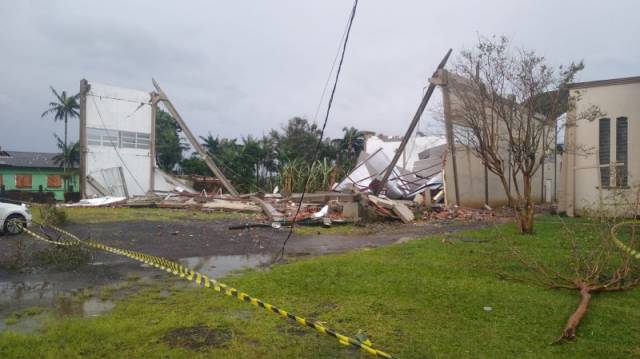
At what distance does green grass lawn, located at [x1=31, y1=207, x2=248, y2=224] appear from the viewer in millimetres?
15695

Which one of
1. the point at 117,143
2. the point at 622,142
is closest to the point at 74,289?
the point at 622,142

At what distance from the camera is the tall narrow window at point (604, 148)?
1466 centimetres

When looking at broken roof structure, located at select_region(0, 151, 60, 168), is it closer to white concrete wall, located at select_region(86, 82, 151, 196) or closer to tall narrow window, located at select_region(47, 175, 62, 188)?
tall narrow window, located at select_region(47, 175, 62, 188)

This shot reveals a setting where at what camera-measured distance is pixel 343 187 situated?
22.9 metres

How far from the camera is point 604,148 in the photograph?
1477 centimetres

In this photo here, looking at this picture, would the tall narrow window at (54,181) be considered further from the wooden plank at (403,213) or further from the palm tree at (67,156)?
the wooden plank at (403,213)

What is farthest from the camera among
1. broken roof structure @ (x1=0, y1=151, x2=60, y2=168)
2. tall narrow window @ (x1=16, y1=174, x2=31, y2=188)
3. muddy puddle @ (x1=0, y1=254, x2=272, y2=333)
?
broken roof structure @ (x1=0, y1=151, x2=60, y2=168)

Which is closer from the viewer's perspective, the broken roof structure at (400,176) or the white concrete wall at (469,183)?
the white concrete wall at (469,183)

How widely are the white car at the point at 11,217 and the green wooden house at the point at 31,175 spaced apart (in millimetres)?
30032

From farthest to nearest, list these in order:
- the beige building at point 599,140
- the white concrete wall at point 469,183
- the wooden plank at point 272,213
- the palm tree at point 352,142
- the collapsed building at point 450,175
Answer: the palm tree at point 352,142 < the white concrete wall at point 469,183 < the collapsed building at point 450,175 < the wooden plank at point 272,213 < the beige building at point 599,140

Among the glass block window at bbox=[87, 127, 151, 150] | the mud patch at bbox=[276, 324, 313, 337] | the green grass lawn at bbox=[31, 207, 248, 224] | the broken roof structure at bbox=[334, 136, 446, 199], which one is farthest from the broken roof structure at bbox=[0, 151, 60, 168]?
the mud patch at bbox=[276, 324, 313, 337]

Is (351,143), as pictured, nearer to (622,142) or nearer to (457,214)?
(457,214)

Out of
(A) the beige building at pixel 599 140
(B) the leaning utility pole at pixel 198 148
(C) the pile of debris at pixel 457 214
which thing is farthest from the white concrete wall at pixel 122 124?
(A) the beige building at pixel 599 140

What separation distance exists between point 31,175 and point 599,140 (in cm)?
4220
